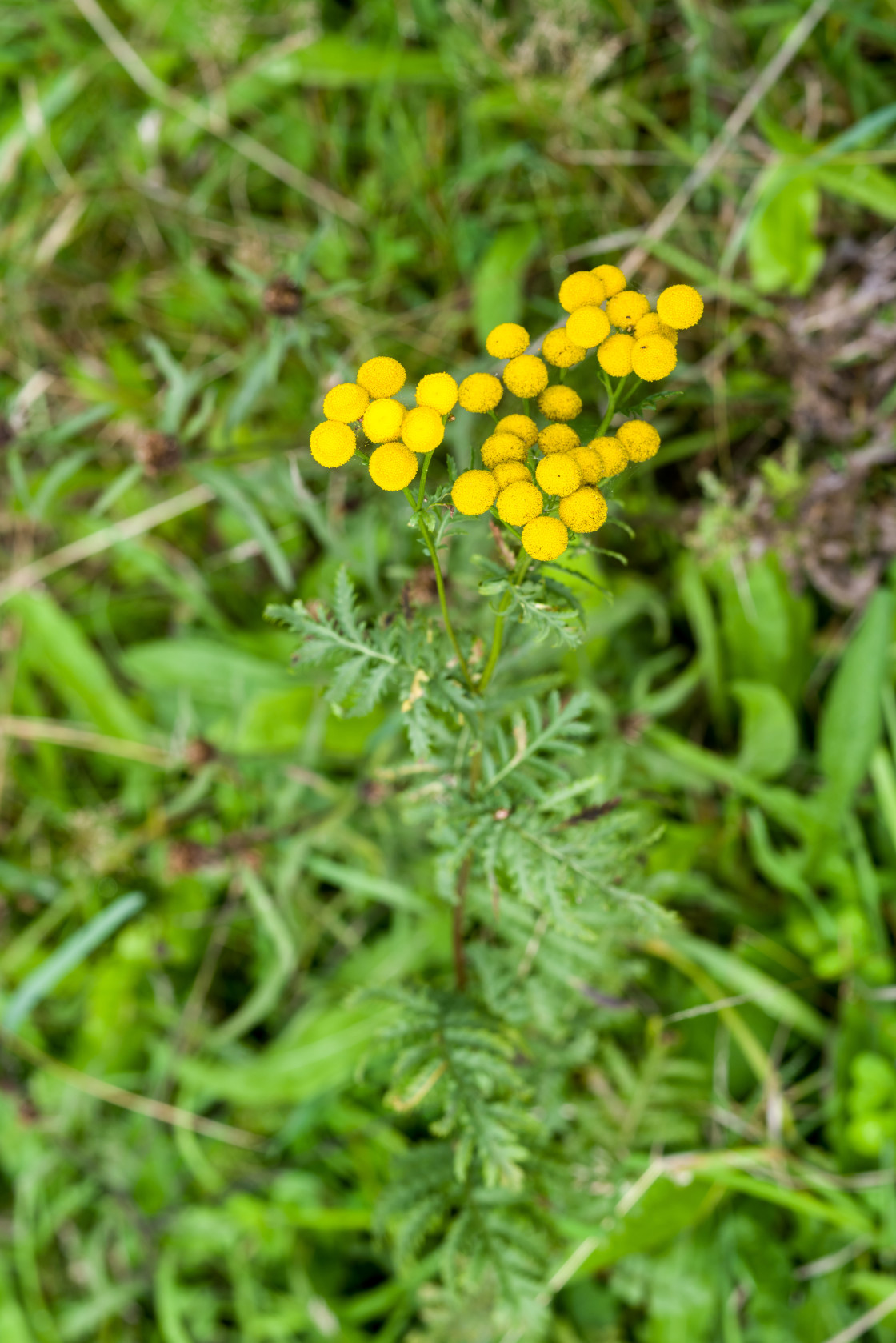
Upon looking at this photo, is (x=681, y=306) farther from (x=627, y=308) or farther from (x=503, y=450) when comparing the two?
(x=503, y=450)

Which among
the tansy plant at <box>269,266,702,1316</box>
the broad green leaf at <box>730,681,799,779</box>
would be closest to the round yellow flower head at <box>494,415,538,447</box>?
the tansy plant at <box>269,266,702,1316</box>

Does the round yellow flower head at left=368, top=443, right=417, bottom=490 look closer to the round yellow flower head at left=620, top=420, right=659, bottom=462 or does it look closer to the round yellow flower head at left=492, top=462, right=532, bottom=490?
the round yellow flower head at left=492, top=462, right=532, bottom=490

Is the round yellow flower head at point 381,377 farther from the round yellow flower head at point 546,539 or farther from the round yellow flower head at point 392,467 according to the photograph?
the round yellow flower head at point 546,539

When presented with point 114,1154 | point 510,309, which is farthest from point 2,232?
point 114,1154

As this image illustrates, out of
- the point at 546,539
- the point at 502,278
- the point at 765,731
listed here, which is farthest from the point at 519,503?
the point at 502,278

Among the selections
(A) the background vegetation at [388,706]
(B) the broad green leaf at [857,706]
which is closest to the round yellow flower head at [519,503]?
(A) the background vegetation at [388,706]

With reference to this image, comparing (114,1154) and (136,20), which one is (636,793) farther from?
(136,20)
